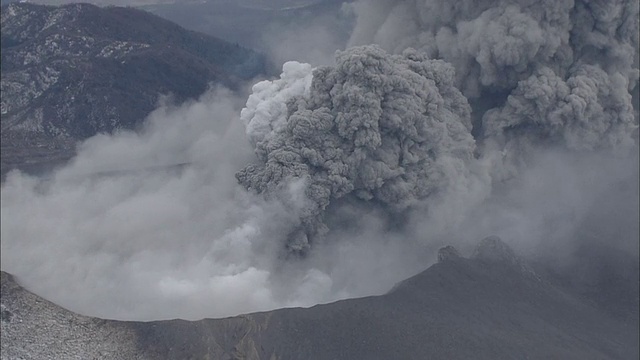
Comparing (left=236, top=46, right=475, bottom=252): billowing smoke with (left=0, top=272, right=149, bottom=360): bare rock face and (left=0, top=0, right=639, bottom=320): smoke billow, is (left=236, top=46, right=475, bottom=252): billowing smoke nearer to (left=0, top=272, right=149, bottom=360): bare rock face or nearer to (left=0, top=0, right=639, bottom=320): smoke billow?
(left=0, top=0, right=639, bottom=320): smoke billow

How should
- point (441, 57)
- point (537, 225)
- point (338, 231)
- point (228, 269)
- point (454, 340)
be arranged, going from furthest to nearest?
point (441, 57)
point (537, 225)
point (338, 231)
point (228, 269)
point (454, 340)

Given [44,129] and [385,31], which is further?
[385,31]

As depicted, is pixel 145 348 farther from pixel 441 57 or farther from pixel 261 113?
pixel 441 57

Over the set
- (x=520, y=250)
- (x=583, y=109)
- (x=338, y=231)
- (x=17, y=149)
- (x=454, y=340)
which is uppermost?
(x=17, y=149)

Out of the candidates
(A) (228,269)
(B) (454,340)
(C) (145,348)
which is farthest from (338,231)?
(C) (145,348)

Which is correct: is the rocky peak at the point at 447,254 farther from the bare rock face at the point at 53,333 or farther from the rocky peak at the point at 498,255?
the bare rock face at the point at 53,333

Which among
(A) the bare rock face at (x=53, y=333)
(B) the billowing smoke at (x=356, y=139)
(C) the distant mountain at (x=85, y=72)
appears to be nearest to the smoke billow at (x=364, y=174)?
(B) the billowing smoke at (x=356, y=139)

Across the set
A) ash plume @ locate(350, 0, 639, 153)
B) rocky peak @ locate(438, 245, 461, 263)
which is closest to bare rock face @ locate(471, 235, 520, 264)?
rocky peak @ locate(438, 245, 461, 263)
